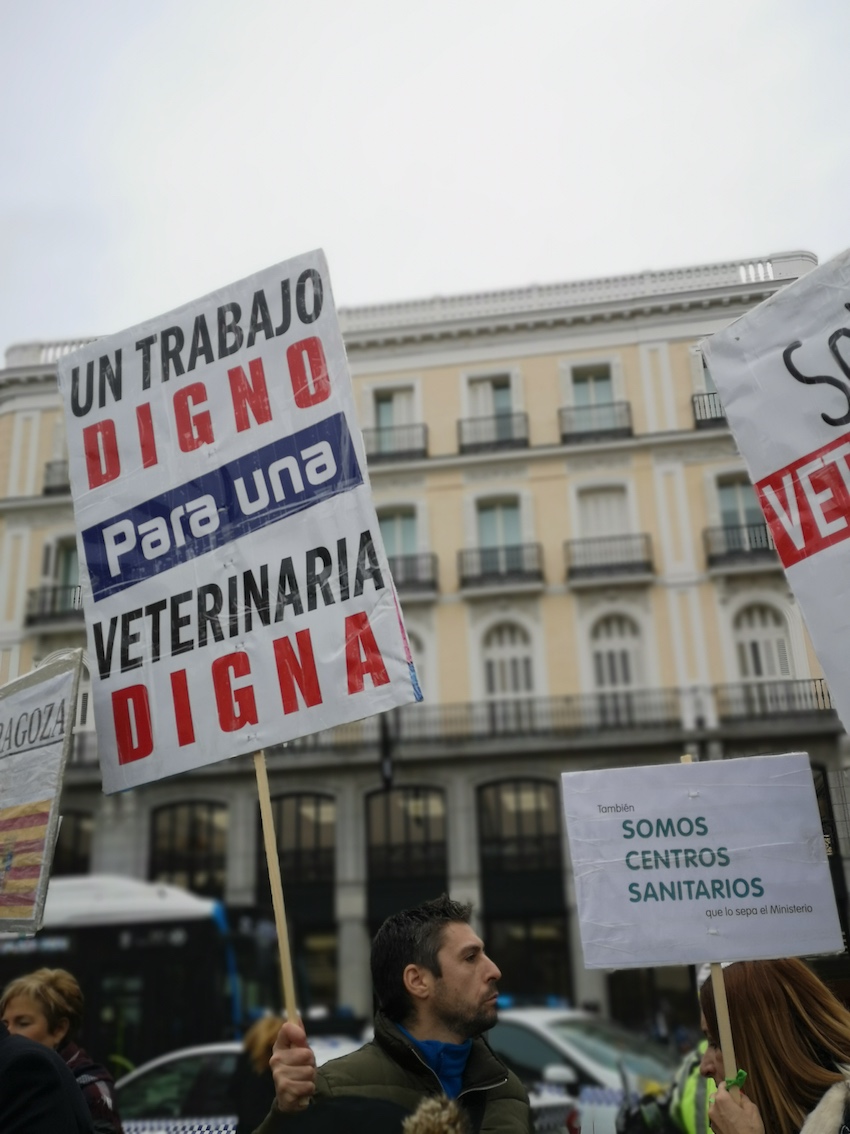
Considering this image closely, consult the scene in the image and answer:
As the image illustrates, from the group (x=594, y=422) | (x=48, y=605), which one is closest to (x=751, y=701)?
(x=594, y=422)

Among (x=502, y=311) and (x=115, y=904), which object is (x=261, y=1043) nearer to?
(x=115, y=904)

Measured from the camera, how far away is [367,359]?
81.2 ft

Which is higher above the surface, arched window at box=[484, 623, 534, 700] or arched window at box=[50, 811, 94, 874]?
arched window at box=[484, 623, 534, 700]

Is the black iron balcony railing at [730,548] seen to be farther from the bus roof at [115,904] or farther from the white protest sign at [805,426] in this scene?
the white protest sign at [805,426]

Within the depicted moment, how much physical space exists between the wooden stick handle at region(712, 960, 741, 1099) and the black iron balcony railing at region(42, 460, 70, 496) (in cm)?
2059

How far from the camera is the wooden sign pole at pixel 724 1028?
257 cm

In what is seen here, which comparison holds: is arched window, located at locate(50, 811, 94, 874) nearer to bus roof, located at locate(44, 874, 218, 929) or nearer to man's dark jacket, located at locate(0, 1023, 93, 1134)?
bus roof, located at locate(44, 874, 218, 929)

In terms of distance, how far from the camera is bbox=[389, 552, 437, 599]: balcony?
78.3 feet

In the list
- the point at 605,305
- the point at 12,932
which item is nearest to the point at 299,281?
the point at 12,932

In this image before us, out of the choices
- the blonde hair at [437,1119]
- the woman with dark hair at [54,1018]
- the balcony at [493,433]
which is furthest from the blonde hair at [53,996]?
the balcony at [493,433]

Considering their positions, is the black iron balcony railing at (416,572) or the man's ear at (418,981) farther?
the black iron balcony railing at (416,572)

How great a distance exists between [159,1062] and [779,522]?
21.9 feet

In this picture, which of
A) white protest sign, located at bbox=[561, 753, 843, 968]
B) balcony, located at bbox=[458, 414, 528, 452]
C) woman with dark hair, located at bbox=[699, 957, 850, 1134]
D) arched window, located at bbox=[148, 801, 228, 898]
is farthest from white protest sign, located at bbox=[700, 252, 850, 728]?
arched window, located at bbox=[148, 801, 228, 898]

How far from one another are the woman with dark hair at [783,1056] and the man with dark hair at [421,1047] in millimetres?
553
